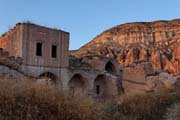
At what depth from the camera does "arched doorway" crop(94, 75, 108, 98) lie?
28225mm

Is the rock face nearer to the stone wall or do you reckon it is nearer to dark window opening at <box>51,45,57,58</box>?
the stone wall

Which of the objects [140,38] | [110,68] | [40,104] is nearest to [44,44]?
[110,68]

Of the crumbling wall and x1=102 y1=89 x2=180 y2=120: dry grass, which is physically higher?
the crumbling wall

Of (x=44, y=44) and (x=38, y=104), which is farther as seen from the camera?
(x=44, y=44)

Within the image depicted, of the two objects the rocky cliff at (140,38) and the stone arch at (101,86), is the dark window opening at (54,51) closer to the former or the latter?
the stone arch at (101,86)

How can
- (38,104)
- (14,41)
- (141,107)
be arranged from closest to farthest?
(38,104), (141,107), (14,41)

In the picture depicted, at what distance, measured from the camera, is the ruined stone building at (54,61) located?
23031mm

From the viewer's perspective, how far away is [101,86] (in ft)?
93.9

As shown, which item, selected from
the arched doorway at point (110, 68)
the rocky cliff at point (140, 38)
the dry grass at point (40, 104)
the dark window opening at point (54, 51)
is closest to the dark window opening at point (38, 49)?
the dark window opening at point (54, 51)

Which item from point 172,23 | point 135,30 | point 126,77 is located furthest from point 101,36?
point 126,77

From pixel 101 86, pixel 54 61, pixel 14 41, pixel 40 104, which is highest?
pixel 14 41

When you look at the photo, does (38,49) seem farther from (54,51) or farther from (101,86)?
(101,86)

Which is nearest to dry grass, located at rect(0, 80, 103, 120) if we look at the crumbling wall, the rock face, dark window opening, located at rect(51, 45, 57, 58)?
the rock face

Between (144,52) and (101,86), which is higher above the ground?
(144,52)
